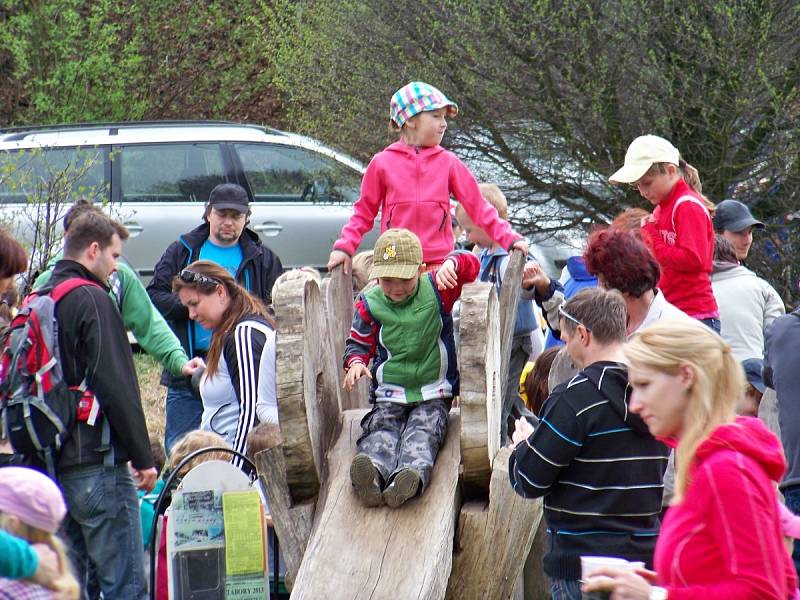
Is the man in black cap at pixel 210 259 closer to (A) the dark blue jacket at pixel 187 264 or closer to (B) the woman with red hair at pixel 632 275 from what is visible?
(A) the dark blue jacket at pixel 187 264

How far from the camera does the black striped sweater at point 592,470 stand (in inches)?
150

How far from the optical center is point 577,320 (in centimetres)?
397

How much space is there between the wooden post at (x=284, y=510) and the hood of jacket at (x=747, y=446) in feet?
8.67

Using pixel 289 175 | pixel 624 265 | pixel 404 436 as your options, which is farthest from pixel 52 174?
pixel 624 265

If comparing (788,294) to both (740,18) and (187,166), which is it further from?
(187,166)

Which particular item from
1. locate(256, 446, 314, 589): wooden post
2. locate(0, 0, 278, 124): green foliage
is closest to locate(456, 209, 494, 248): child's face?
locate(256, 446, 314, 589): wooden post

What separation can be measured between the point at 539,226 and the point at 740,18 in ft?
7.55

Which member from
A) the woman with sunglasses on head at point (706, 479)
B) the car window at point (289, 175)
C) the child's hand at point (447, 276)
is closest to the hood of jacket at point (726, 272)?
the child's hand at point (447, 276)

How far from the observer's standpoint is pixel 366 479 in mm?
4824

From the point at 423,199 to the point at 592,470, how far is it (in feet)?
8.31

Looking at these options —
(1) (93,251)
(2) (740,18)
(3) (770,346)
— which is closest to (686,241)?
(3) (770,346)

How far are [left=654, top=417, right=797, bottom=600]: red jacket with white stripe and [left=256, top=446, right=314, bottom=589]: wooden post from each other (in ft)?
8.27

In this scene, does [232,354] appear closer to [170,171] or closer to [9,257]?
[9,257]

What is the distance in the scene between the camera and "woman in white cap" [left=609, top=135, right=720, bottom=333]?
5719 millimetres
